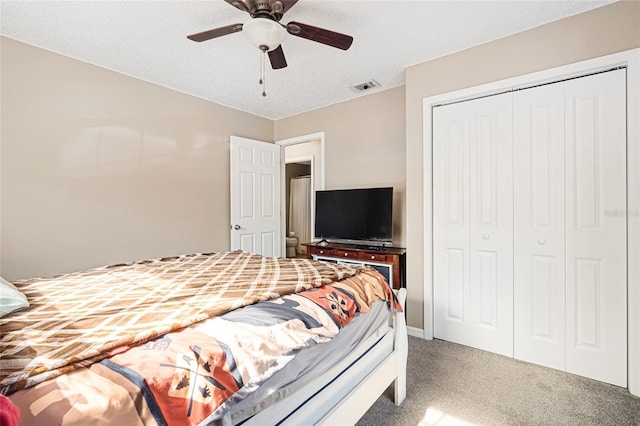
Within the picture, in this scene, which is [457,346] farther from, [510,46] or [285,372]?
[510,46]

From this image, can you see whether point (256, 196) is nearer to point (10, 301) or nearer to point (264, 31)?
point (264, 31)

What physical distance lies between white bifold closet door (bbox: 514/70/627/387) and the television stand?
99 cm

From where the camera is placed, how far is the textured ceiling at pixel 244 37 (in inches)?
80.1

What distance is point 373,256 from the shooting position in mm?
3152

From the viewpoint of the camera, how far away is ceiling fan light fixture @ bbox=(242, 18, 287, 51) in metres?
1.75

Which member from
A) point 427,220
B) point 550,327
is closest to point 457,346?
point 550,327

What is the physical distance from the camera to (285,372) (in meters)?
1.07

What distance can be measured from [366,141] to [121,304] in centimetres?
304

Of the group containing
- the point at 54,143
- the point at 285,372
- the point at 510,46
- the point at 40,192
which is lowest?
the point at 285,372

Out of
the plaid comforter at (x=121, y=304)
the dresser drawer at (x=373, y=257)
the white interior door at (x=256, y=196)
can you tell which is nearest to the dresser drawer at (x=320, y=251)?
the dresser drawer at (x=373, y=257)

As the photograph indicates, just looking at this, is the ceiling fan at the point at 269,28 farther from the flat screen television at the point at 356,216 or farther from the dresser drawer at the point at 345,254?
the dresser drawer at the point at 345,254

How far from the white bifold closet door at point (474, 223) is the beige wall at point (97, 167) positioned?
2631 millimetres

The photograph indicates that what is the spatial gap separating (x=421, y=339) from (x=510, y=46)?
2.61 meters

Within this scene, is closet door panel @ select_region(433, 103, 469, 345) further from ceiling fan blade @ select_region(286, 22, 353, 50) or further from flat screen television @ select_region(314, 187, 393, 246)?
ceiling fan blade @ select_region(286, 22, 353, 50)
